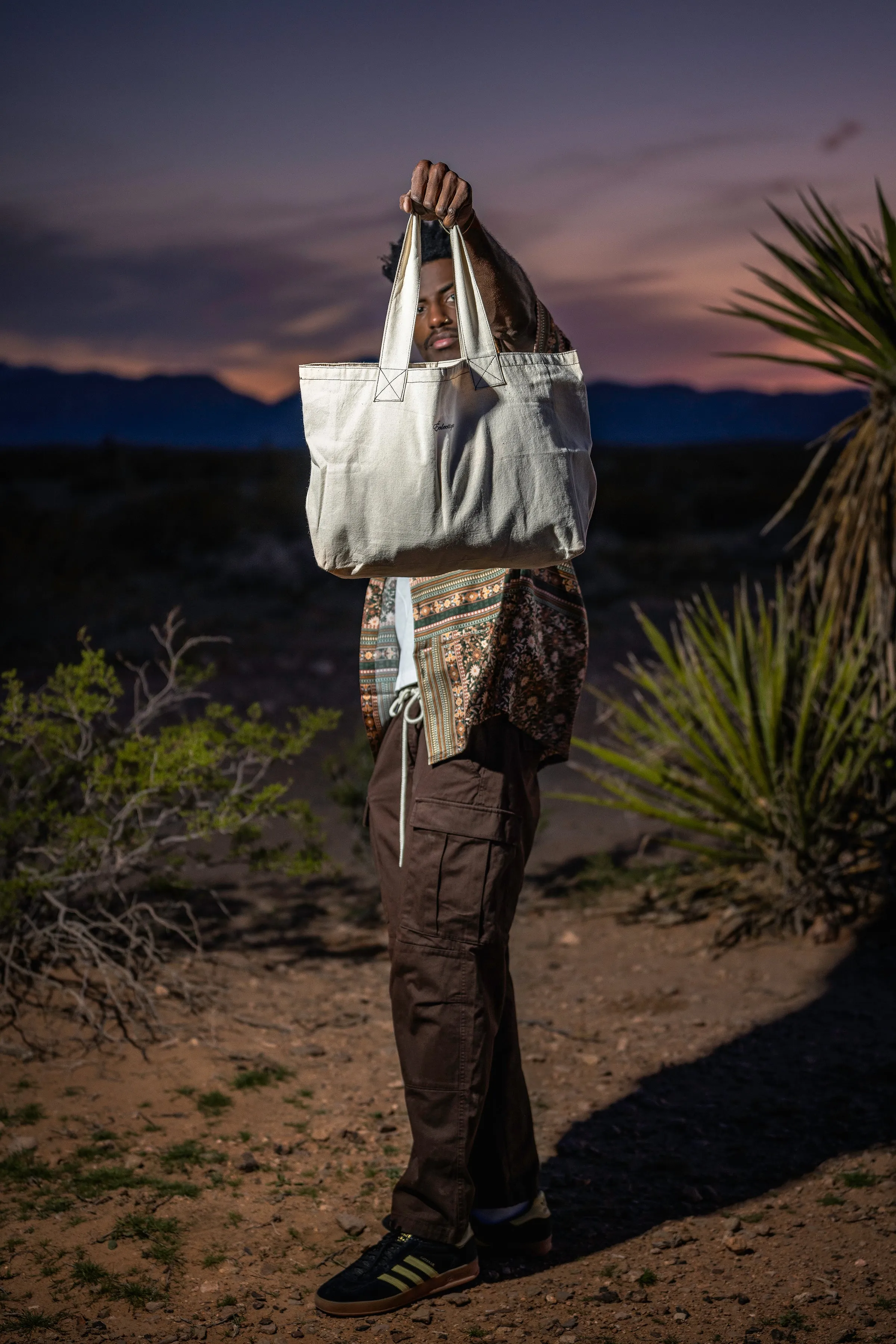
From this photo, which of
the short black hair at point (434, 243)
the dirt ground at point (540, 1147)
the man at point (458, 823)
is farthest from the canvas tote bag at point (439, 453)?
the dirt ground at point (540, 1147)

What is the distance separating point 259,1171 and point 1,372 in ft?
587

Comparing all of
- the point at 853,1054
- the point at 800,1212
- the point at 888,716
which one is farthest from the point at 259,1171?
the point at 888,716

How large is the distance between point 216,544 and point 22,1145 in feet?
51.2

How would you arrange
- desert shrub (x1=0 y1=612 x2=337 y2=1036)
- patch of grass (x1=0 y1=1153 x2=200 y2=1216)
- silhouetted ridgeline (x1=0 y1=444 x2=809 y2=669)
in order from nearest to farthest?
patch of grass (x1=0 y1=1153 x2=200 y2=1216)
desert shrub (x1=0 y1=612 x2=337 y2=1036)
silhouetted ridgeline (x1=0 y1=444 x2=809 y2=669)

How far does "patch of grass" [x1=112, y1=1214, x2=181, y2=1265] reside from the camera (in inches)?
102

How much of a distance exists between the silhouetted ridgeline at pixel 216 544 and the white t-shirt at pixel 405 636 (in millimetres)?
9239

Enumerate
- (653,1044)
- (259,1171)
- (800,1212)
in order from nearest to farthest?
1. (800,1212)
2. (259,1171)
3. (653,1044)

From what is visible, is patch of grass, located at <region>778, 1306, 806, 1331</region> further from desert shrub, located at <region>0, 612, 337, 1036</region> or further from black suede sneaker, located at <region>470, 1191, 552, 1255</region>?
desert shrub, located at <region>0, 612, 337, 1036</region>

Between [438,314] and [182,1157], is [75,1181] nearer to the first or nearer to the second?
[182,1157]

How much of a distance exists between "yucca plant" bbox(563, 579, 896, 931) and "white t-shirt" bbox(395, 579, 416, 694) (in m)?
2.15

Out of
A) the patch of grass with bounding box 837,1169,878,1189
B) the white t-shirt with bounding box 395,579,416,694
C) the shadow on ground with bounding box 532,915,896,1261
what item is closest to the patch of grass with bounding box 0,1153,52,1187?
the shadow on ground with bounding box 532,915,896,1261

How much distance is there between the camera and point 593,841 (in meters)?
6.46

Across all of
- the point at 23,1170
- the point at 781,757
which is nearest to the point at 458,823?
the point at 23,1170

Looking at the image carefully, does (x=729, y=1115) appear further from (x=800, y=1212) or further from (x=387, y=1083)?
(x=387, y=1083)
